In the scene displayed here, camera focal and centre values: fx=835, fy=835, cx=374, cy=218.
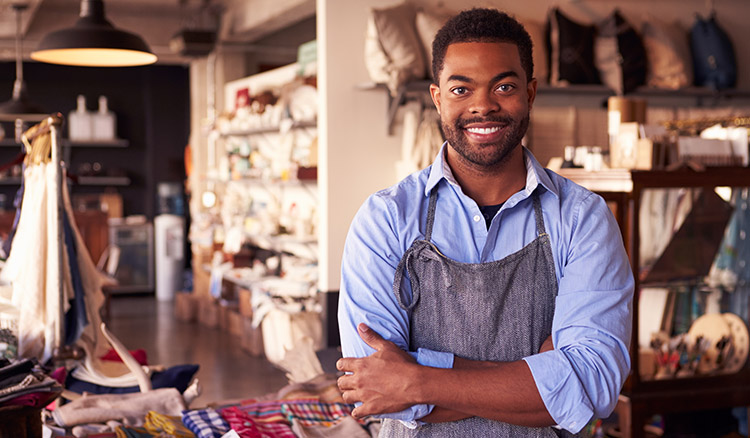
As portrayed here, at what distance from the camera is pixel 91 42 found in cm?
400

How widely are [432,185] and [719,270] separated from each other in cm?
301

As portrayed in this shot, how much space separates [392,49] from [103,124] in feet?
25.1

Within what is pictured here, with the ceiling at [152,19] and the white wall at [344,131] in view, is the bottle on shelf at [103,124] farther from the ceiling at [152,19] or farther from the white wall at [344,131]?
the white wall at [344,131]

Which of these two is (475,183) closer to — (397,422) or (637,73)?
(397,422)

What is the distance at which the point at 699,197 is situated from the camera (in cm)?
406

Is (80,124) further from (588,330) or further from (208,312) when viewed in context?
(588,330)

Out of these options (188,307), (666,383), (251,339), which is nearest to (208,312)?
(188,307)

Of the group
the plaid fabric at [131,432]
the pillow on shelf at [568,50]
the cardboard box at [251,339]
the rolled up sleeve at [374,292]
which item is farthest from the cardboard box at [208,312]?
the rolled up sleeve at [374,292]

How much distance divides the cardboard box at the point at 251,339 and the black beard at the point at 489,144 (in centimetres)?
576

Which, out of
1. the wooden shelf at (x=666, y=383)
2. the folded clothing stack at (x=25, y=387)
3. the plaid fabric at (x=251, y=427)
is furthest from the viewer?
the wooden shelf at (x=666, y=383)

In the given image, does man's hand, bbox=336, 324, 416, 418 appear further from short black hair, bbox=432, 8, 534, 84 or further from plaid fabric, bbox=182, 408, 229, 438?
plaid fabric, bbox=182, 408, 229, 438

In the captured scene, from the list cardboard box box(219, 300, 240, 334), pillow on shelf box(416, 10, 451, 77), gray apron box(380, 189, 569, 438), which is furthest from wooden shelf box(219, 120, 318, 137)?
gray apron box(380, 189, 569, 438)

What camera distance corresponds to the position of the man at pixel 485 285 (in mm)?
1635

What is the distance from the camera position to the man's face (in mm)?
1719
